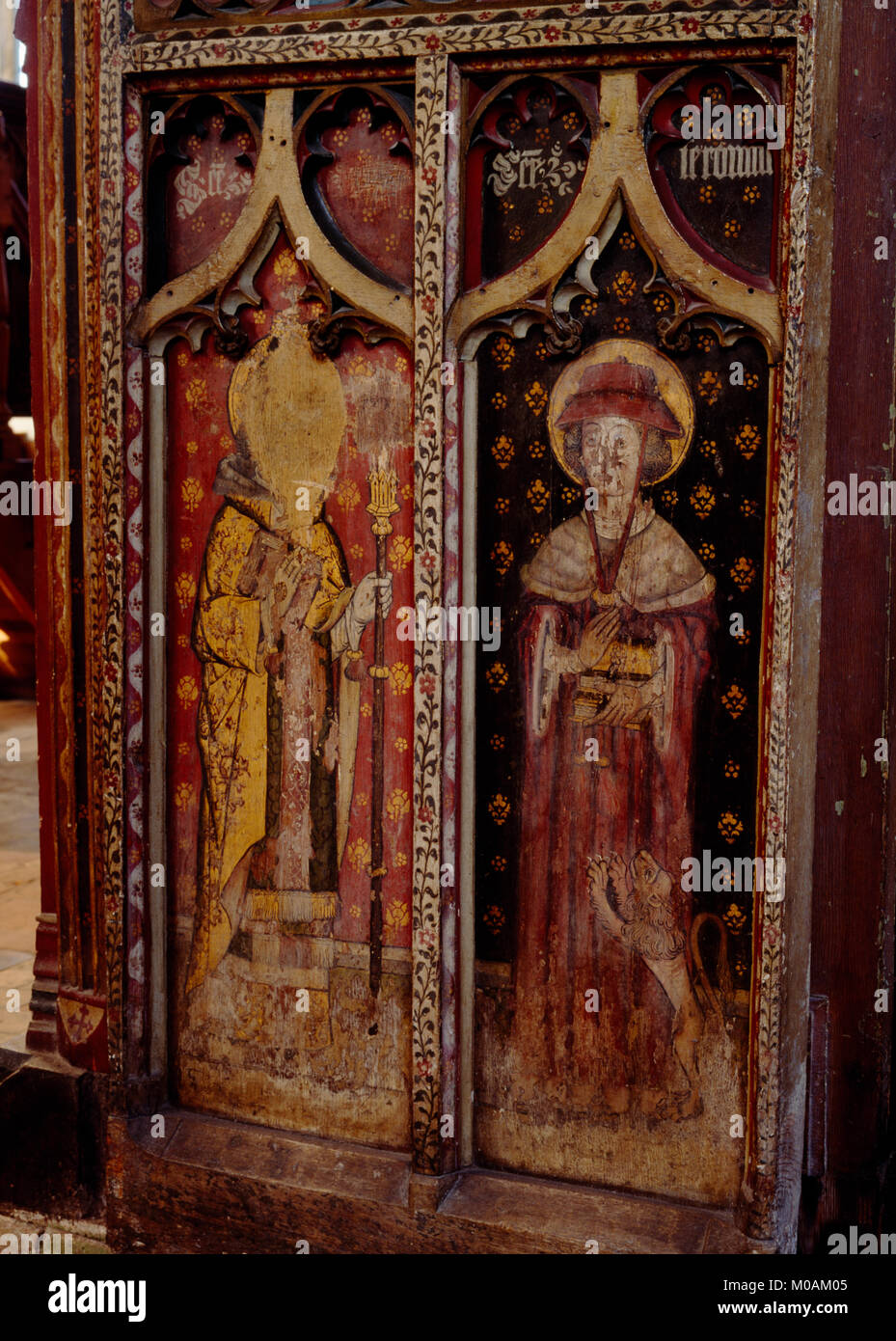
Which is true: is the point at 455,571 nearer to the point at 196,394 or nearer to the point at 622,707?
the point at 622,707

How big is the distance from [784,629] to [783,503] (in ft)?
0.97

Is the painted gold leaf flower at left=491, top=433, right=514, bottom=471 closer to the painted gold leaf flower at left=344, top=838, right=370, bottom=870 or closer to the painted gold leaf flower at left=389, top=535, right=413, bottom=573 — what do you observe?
the painted gold leaf flower at left=389, top=535, right=413, bottom=573

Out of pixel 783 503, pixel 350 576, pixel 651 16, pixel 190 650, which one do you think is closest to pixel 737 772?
pixel 783 503

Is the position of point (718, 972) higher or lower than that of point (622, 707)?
lower

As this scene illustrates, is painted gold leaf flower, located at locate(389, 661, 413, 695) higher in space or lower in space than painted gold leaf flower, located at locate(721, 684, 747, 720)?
higher

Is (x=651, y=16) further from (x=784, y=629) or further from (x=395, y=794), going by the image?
(x=395, y=794)

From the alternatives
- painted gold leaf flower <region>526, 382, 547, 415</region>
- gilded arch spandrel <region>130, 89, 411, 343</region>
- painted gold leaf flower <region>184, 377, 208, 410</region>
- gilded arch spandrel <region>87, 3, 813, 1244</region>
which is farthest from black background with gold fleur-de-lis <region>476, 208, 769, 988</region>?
painted gold leaf flower <region>184, 377, 208, 410</region>

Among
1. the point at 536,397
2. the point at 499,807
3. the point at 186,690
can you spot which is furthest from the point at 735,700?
the point at 186,690

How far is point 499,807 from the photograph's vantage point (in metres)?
3.19

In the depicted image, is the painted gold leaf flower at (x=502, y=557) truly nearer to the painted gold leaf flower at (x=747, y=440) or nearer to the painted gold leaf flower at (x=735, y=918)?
the painted gold leaf flower at (x=747, y=440)

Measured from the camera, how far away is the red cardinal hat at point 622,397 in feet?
9.75

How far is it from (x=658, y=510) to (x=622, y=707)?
1.64 ft

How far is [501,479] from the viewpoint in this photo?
3.11 metres

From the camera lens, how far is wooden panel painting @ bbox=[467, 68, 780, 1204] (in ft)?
9.65
